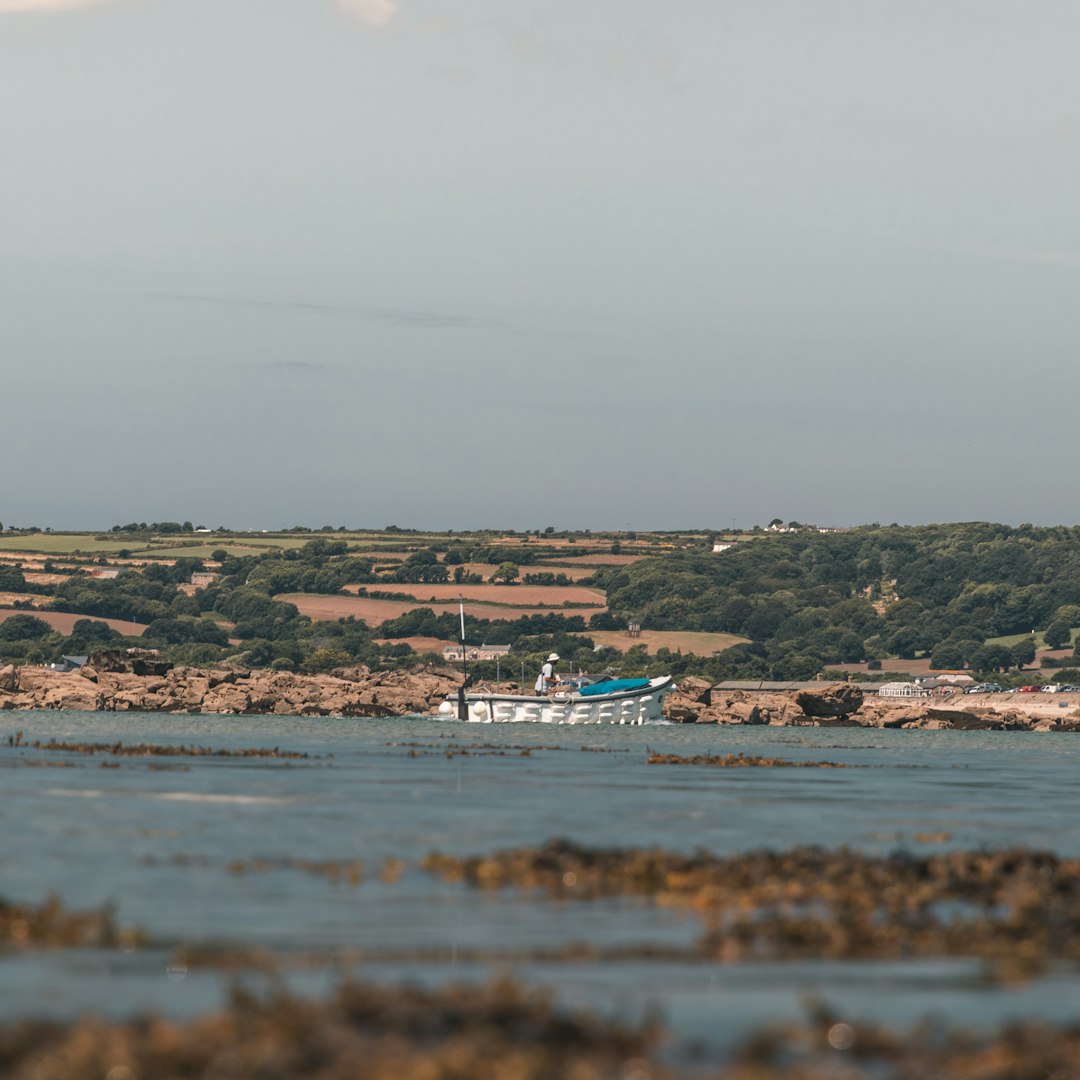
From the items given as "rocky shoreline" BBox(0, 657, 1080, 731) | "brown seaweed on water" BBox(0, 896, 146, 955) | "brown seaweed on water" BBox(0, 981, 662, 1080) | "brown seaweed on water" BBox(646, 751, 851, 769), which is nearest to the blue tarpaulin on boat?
"rocky shoreline" BBox(0, 657, 1080, 731)

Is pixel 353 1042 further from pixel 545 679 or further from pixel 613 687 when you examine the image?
pixel 545 679

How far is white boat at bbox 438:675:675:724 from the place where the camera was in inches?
5684

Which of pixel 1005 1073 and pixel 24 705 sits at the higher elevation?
pixel 1005 1073

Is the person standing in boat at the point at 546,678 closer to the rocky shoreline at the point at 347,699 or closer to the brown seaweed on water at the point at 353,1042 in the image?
the rocky shoreline at the point at 347,699

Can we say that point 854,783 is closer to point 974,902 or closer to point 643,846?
point 643,846

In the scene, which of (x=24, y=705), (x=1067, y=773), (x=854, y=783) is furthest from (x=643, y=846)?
(x=24, y=705)

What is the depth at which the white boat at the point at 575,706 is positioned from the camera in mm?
144375

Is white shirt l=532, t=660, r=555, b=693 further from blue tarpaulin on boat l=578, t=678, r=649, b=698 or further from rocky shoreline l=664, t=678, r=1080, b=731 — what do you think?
rocky shoreline l=664, t=678, r=1080, b=731

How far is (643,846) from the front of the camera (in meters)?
35.3

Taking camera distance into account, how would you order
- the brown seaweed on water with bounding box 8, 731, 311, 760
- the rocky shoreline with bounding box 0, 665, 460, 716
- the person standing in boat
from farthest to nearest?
the person standing in boat → the rocky shoreline with bounding box 0, 665, 460, 716 → the brown seaweed on water with bounding box 8, 731, 311, 760

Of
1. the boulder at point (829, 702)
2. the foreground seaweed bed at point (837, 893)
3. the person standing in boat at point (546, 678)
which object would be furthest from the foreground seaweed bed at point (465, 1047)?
the boulder at point (829, 702)

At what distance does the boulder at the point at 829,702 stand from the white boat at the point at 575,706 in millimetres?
15469

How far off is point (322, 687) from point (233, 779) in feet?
348

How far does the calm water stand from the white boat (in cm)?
6282
